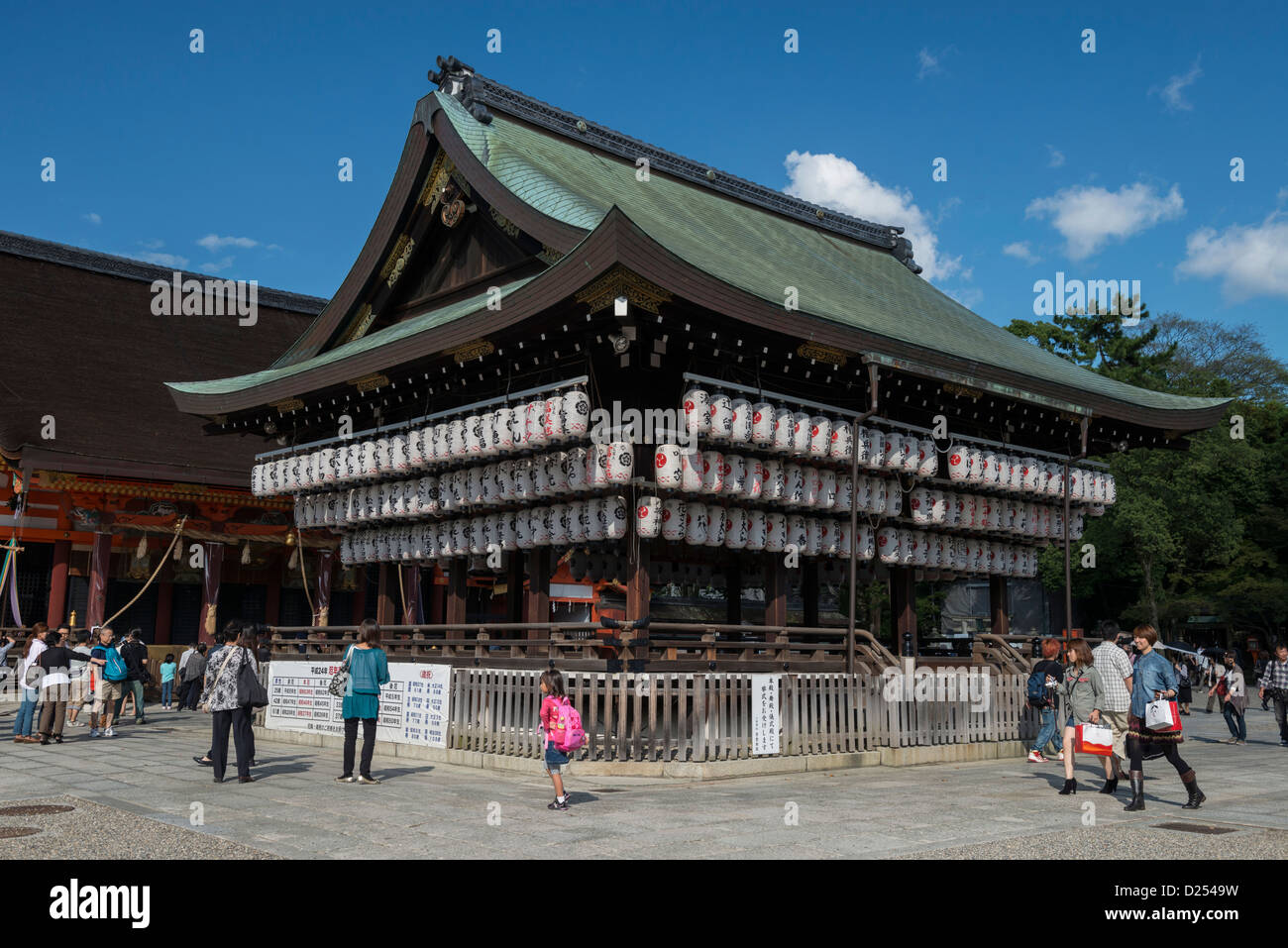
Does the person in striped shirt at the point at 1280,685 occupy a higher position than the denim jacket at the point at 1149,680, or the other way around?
the denim jacket at the point at 1149,680

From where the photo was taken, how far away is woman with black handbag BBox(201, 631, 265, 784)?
41.7 ft

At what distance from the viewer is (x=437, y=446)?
720 inches

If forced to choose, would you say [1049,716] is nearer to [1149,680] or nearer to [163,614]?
[1149,680]

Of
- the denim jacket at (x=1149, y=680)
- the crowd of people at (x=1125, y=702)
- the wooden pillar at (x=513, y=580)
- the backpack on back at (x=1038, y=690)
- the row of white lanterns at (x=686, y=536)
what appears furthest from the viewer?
the wooden pillar at (x=513, y=580)

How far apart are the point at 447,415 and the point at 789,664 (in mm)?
7386

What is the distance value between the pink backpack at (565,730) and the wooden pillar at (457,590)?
365 inches

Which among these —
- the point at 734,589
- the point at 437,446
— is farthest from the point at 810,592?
the point at 437,446

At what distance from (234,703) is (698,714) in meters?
5.85

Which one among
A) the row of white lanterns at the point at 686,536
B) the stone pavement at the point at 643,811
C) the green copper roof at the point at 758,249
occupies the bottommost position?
the stone pavement at the point at 643,811

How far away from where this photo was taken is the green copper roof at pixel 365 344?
18.8 m

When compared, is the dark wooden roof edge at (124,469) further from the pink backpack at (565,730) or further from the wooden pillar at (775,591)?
the pink backpack at (565,730)

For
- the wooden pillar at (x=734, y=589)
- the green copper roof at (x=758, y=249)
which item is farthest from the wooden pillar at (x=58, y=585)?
the wooden pillar at (x=734, y=589)

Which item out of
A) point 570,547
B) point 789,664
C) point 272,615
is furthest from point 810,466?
point 272,615
